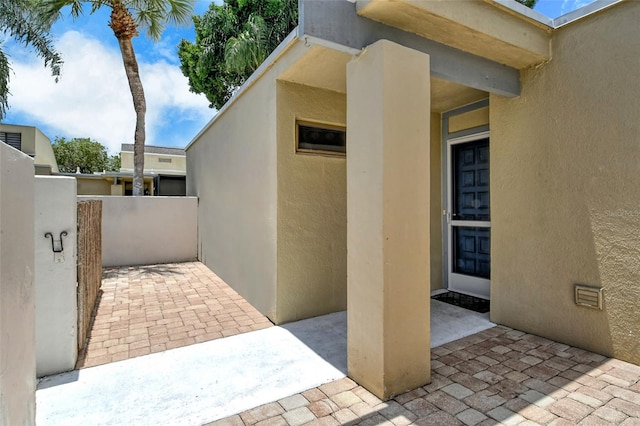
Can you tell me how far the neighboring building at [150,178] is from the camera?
13.8 m

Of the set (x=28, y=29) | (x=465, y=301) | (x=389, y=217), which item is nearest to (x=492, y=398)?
(x=389, y=217)

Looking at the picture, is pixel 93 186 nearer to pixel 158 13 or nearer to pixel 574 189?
pixel 158 13

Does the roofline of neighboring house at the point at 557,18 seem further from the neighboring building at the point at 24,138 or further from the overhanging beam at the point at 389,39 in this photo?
the neighboring building at the point at 24,138

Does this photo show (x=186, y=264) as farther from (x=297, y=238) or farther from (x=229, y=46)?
(x=229, y=46)

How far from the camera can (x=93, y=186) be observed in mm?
19953

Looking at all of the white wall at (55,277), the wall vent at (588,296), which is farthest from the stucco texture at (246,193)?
the wall vent at (588,296)

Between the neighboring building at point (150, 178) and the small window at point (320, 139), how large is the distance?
10.5m

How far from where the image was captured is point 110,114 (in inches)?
969

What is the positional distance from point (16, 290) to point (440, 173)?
5.34 metres

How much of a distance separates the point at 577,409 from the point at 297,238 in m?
3.19

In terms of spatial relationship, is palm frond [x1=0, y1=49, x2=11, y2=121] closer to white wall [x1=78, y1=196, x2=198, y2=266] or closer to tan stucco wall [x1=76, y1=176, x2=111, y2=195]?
white wall [x1=78, y1=196, x2=198, y2=266]

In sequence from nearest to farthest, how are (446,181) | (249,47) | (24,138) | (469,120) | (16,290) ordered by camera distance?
(16,290)
(469,120)
(446,181)
(249,47)
(24,138)

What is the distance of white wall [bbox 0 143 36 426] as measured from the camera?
1413 mm

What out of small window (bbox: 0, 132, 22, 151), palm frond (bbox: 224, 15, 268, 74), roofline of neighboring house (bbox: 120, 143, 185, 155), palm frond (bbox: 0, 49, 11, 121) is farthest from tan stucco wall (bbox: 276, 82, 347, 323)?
roofline of neighboring house (bbox: 120, 143, 185, 155)
